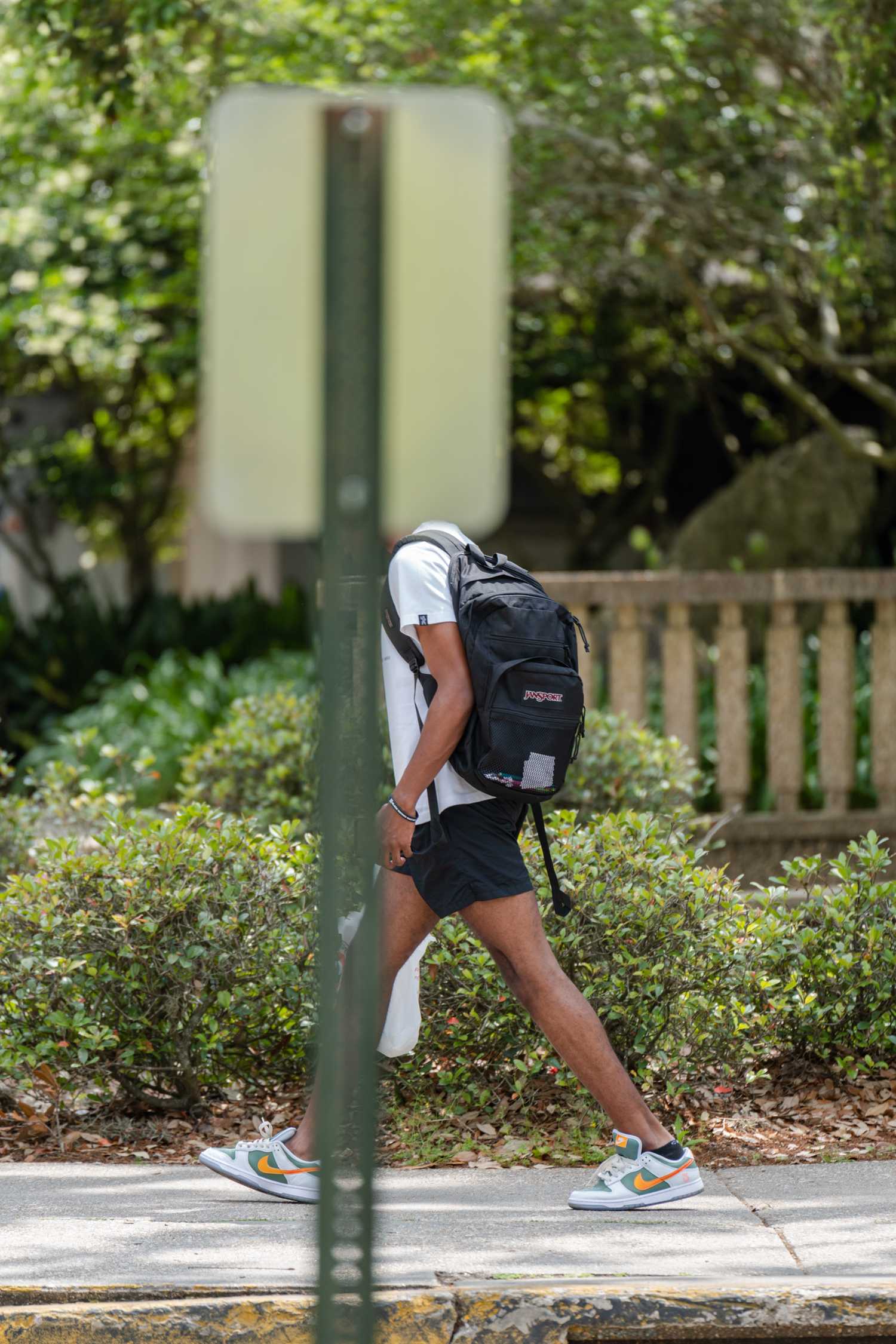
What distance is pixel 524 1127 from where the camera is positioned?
14.9ft

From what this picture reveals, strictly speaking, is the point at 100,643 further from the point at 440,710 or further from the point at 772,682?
the point at 440,710

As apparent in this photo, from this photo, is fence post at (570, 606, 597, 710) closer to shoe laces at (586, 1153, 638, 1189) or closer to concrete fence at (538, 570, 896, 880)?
concrete fence at (538, 570, 896, 880)

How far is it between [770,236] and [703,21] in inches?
50.5

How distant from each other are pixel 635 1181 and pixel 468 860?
873 millimetres

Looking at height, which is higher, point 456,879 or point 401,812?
point 401,812

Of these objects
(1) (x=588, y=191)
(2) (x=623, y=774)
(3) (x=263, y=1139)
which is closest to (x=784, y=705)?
(2) (x=623, y=774)

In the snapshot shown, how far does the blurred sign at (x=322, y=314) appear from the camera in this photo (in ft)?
6.29

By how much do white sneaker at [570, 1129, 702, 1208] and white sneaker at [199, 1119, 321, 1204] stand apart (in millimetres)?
654

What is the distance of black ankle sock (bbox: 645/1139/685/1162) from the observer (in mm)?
3904

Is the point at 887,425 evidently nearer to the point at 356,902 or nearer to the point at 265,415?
the point at 356,902

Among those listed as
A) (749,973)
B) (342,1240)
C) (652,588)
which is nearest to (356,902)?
(749,973)

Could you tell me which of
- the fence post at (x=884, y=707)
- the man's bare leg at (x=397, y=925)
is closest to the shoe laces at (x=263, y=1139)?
the man's bare leg at (x=397, y=925)

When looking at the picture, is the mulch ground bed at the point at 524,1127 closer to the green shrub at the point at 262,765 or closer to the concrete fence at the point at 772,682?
the green shrub at the point at 262,765

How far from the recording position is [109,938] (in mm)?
4551
